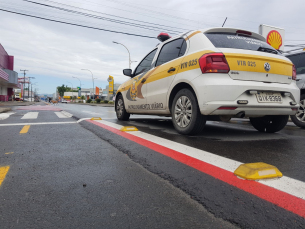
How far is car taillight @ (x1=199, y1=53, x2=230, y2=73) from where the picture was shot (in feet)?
10.5

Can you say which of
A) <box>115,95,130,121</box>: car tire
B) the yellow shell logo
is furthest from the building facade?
the yellow shell logo

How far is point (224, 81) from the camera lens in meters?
3.18

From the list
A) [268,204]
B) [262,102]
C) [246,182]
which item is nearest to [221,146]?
[262,102]

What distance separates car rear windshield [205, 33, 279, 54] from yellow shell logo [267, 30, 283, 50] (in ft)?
28.1

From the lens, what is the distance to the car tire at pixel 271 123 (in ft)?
13.2

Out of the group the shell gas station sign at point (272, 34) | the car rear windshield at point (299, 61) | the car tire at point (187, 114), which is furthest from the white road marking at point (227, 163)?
the shell gas station sign at point (272, 34)

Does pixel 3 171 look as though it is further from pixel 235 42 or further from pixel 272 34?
pixel 272 34

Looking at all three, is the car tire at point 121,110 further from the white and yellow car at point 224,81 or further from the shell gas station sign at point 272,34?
the shell gas station sign at point 272,34

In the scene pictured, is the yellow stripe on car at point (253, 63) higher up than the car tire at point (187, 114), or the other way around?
the yellow stripe on car at point (253, 63)

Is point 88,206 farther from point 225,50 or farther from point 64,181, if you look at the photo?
point 225,50

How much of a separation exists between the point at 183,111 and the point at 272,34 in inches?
390

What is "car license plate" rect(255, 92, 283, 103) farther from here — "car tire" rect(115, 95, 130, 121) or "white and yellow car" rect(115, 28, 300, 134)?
"car tire" rect(115, 95, 130, 121)

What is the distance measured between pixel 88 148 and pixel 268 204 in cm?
218

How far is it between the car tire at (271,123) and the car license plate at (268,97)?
0.66m
